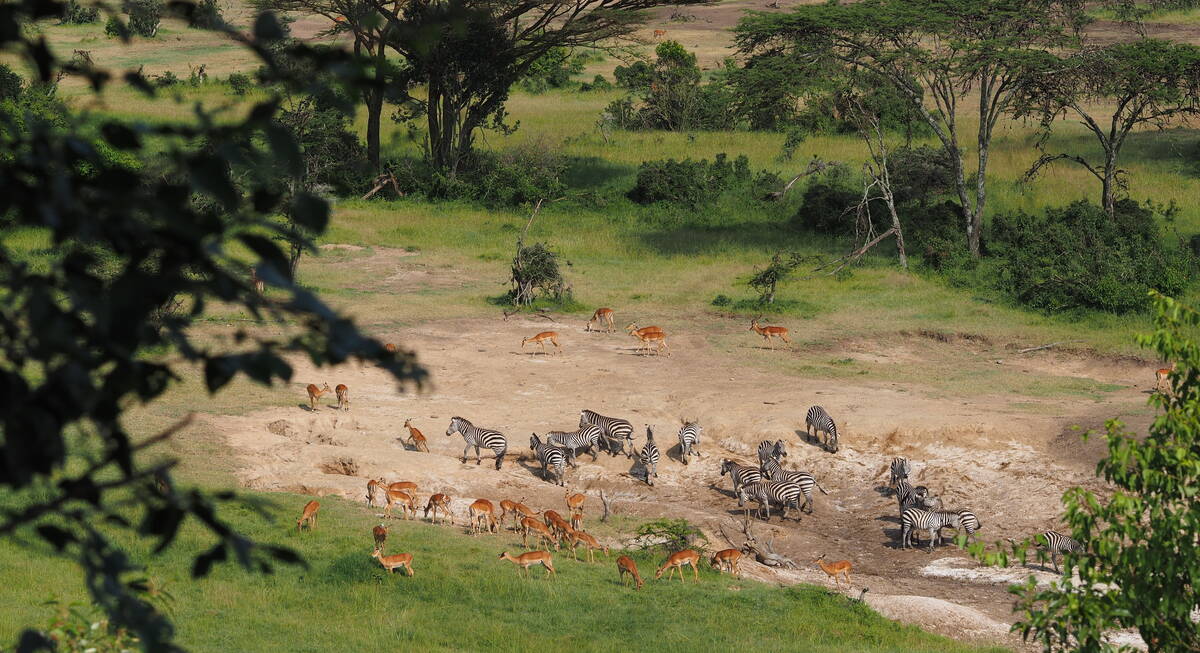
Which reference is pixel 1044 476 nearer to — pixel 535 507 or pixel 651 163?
pixel 535 507

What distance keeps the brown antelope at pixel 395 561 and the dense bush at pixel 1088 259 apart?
1755cm

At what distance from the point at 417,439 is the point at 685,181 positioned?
62.5 feet

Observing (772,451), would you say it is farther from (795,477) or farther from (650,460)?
(650,460)

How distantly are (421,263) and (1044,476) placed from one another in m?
16.5

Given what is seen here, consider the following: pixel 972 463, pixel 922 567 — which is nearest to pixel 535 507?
pixel 922 567

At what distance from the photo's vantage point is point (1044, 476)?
17.4 metres

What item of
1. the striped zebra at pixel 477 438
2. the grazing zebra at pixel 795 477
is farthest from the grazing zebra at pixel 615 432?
the grazing zebra at pixel 795 477

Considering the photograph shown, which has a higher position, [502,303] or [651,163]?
[651,163]

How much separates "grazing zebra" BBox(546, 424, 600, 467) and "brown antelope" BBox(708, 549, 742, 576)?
14.9 feet

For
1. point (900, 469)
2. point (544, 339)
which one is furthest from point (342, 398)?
point (900, 469)

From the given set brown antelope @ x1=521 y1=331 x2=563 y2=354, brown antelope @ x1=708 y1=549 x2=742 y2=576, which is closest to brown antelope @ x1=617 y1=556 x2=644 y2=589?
brown antelope @ x1=708 y1=549 x2=742 y2=576

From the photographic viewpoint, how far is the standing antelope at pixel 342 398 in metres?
18.8

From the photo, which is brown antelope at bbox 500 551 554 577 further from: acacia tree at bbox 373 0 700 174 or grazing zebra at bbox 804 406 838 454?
acacia tree at bbox 373 0 700 174

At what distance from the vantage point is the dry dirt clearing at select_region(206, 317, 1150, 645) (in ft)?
52.6
